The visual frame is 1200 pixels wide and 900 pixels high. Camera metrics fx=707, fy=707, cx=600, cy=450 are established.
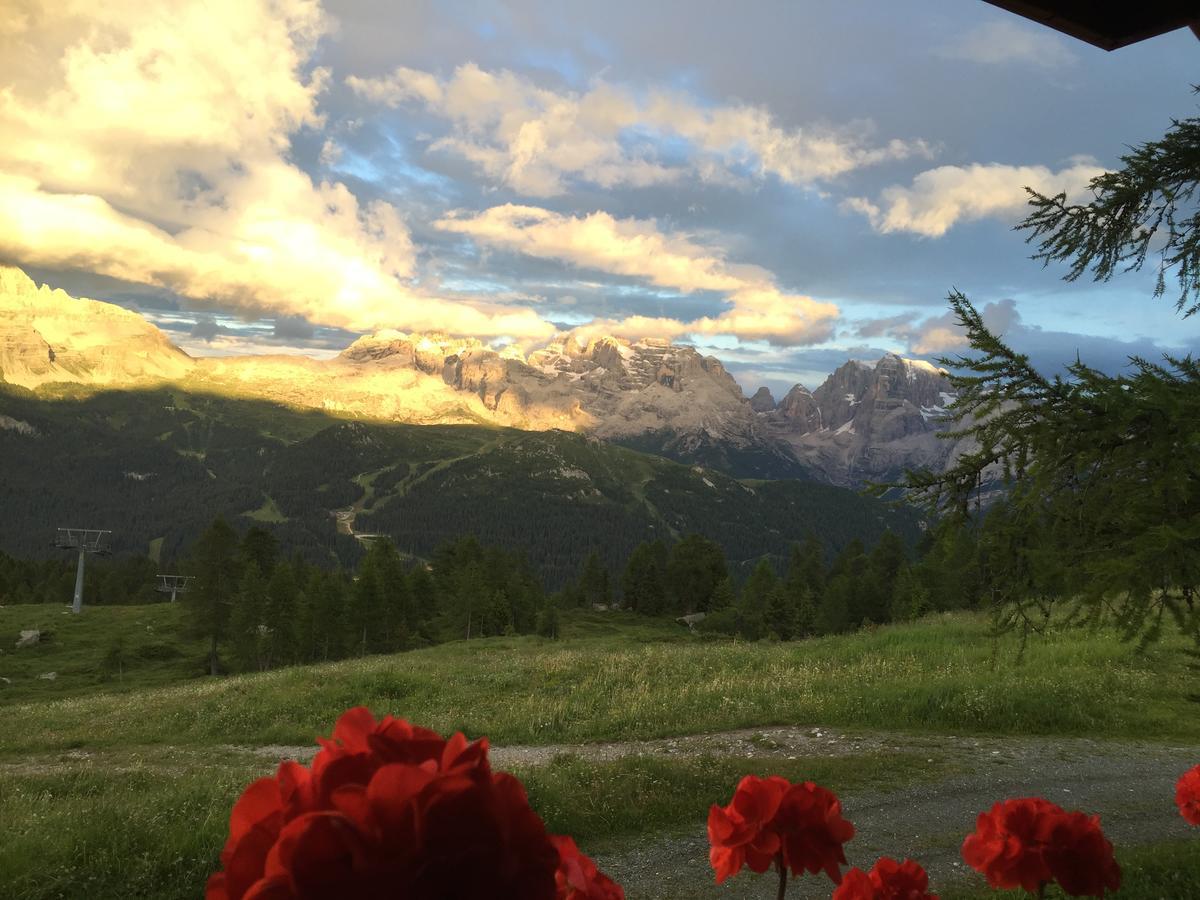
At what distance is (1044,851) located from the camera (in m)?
3.71

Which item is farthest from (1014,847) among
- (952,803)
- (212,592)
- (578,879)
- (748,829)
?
(212,592)

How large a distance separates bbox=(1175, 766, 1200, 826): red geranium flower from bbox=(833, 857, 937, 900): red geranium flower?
12.9 feet

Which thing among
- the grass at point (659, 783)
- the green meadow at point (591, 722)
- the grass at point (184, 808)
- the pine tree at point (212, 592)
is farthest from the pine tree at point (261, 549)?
the grass at point (659, 783)

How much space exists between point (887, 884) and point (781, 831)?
0.70m

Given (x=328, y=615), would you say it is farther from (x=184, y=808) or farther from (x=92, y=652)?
(x=184, y=808)

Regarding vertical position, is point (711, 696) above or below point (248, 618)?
above

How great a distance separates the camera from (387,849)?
4.23ft

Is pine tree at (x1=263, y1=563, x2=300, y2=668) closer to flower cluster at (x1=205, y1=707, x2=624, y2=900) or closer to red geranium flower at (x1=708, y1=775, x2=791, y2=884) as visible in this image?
red geranium flower at (x1=708, y1=775, x2=791, y2=884)

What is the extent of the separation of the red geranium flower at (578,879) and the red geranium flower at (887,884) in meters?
1.90

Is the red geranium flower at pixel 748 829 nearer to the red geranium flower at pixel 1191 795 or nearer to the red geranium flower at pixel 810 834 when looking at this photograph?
the red geranium flower at pixel 810 834

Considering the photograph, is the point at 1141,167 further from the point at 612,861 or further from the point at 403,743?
the point at 612,861

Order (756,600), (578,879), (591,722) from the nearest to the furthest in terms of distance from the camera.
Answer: (578,879) < (591,722) < (756,600)

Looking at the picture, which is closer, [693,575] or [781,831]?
[781,831]

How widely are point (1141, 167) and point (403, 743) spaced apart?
1113cm
